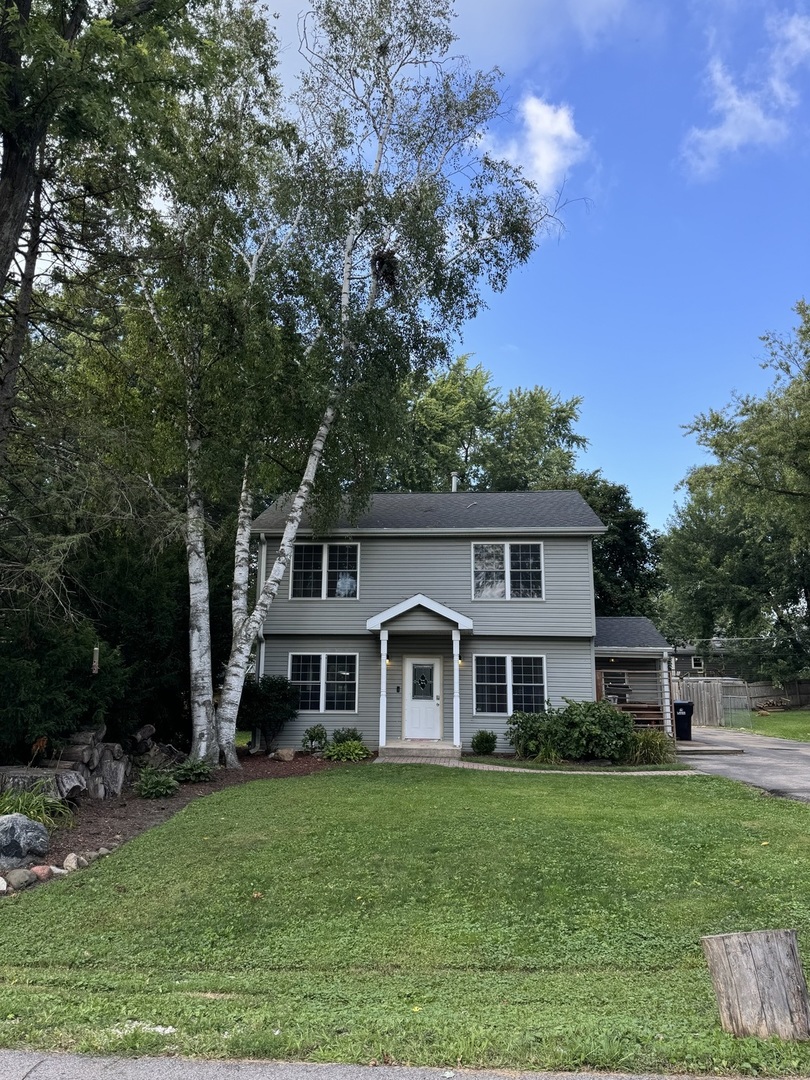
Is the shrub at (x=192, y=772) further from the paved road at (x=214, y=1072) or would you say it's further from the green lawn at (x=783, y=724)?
the green lawn at (x=783, y=724)

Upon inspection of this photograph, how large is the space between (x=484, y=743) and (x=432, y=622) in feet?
9.54

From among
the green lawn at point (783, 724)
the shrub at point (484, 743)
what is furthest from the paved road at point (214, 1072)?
the green lawn at point (783, 724)

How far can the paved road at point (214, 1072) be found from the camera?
113 inches

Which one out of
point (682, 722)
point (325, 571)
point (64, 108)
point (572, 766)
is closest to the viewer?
point (64, 108)

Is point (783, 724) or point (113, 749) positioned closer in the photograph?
point (113, 749)

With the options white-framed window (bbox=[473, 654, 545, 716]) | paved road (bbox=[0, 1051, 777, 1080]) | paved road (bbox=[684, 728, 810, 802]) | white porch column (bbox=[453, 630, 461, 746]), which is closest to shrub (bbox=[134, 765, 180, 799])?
white porch column (bbox=[453, 630, 461, 746])

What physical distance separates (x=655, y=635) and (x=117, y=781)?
12.9 metres

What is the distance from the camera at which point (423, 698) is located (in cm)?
1598

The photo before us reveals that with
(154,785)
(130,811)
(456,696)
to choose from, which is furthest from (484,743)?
(130,811)

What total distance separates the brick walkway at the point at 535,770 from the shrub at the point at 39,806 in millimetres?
6413

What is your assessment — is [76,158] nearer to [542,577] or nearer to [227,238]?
[227,238]

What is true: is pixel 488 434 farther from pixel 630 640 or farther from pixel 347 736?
pixel 347 736

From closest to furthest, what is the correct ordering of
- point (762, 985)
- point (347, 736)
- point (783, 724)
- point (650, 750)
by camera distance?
point (762, 985) → point (650, 750) → point (347, 736) → point (783, 724)

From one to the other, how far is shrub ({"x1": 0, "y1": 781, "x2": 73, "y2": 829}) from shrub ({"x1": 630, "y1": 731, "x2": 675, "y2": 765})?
34.5 ft
